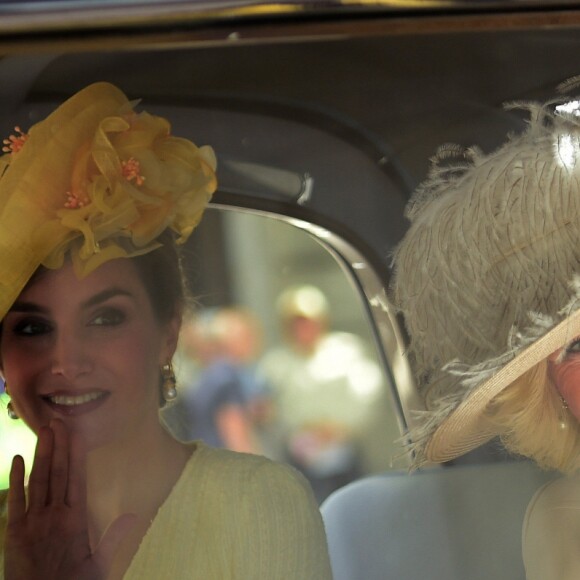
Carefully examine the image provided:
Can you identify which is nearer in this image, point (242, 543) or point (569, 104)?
point (242, 543)

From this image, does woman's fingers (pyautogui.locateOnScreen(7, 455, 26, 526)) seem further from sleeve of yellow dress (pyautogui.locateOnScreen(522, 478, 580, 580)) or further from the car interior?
sleeve of yellow dress (pyautogui.locateOnScreen(522, 478, 580, 580))

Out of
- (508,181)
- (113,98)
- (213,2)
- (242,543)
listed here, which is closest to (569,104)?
(508,181)

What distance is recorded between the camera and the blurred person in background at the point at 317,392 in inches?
36.6

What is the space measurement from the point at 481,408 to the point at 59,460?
0.52 metres

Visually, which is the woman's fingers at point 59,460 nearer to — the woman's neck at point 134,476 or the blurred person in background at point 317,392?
the woman's neck at point 134,476

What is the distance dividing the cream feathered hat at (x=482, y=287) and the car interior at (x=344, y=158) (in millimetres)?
24

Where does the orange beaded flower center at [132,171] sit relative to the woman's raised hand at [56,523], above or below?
above

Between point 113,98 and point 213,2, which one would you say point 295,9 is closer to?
point 213,2

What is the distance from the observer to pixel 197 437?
3.04 ft

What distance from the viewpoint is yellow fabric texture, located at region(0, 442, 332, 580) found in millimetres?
910

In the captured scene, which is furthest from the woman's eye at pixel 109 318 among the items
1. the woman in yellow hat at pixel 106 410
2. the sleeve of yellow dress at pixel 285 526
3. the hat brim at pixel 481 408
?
the hat brim at pixel 481 408

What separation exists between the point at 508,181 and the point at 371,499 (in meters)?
0.43

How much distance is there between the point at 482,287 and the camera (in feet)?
3.19

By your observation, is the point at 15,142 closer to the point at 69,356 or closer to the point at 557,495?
the point at 69,356
